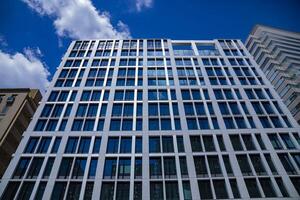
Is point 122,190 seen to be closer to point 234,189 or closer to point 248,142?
point 234,189

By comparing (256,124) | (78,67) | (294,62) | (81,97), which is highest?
(294,62)

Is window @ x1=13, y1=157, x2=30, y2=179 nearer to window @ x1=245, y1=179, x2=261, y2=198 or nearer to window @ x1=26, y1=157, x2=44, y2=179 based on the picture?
window @ x1=26, y1=157, x2=44, y2=179

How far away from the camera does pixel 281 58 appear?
62.7 meters

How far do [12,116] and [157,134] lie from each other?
26894mm

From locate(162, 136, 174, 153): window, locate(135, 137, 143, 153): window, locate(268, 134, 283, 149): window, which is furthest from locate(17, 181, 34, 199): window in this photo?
locate(268, 134, 283, 149): window

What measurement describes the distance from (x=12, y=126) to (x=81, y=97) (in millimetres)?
12923

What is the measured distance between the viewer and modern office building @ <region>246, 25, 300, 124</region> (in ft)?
179

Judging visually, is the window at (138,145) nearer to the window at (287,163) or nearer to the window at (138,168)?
the window at (138,168)

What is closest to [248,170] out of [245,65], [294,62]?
[245,65]

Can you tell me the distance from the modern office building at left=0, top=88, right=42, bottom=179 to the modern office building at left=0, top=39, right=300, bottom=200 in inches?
217

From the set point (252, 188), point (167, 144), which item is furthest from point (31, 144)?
point (252, 188)

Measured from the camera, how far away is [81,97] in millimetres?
41188

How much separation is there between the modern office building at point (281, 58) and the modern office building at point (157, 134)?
1487 cm

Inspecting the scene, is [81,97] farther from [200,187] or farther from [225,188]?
[225,188]
